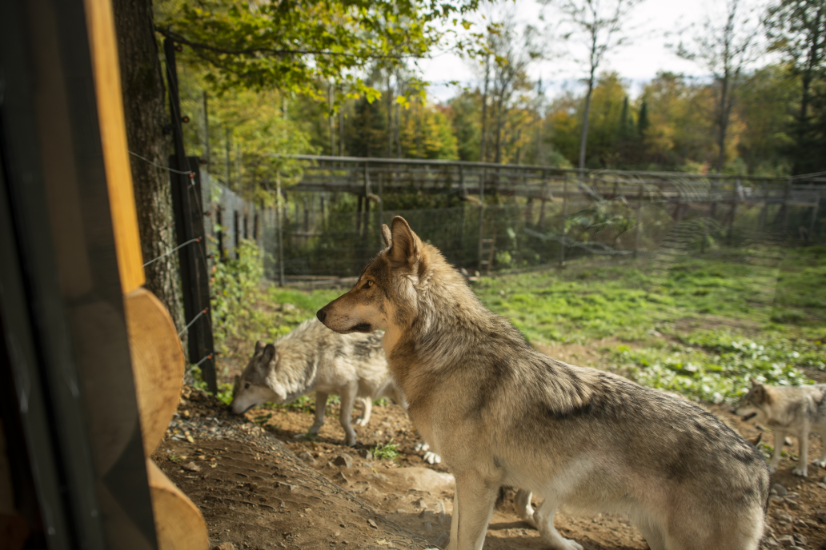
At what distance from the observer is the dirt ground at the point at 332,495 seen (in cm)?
263

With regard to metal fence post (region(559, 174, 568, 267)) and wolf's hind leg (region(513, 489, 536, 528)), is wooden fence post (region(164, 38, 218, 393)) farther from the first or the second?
metal fence post (region(559, 174, 568, 267))

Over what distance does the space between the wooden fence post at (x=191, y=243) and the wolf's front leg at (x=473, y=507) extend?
12.5 feet

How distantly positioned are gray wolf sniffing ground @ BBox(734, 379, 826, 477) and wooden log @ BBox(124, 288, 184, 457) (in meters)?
6.25

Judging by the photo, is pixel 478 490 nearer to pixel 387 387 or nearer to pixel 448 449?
pixel 448 449

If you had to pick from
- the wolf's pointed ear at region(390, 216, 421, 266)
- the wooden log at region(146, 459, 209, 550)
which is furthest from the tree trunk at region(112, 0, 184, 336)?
the wooden log at region(146, 459, 209, 550)

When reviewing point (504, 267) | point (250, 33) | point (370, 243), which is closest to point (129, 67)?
point (250, 33)

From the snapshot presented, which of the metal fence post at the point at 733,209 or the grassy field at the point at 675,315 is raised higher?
the metal fence post at the point at 733,209

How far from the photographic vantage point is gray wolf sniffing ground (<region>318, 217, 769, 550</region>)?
235cm

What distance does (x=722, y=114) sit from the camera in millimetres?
20406

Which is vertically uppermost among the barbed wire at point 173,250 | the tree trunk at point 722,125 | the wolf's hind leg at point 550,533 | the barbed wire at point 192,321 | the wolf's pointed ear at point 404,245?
the tree trunk at point 722,125

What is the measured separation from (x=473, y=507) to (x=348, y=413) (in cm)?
265

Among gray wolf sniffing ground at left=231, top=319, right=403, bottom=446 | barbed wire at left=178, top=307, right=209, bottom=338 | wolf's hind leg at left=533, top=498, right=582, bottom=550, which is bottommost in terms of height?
wolf's hind leg at left=533, top=498, right=582, bottom=550

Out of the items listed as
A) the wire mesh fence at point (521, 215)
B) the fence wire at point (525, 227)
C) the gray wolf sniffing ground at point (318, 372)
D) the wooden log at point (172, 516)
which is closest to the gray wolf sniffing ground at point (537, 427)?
the wooden log at point (172, 516)

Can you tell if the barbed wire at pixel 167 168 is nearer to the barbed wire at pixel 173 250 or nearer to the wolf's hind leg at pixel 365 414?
the barbed wire at pixel 173 250
